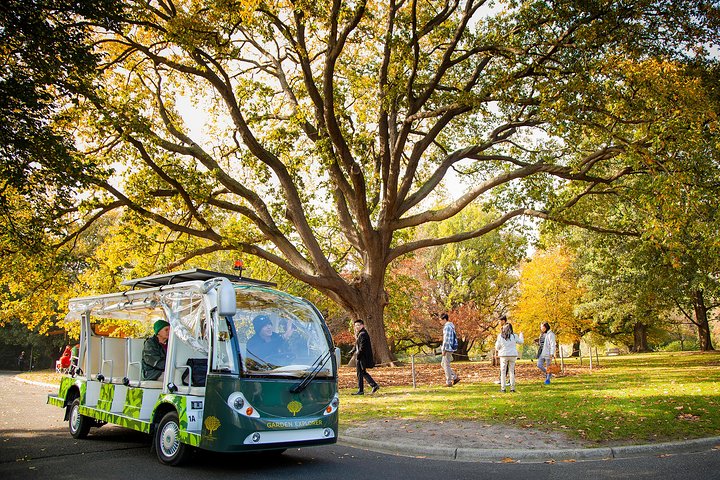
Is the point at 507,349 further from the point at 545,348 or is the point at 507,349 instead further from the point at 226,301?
the point at 226,301

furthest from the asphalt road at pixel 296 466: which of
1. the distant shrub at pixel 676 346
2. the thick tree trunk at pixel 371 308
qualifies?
the distant shrub at pixel 676 346

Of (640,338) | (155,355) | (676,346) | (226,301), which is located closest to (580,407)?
(226,301)

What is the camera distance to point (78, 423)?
9.61 metres

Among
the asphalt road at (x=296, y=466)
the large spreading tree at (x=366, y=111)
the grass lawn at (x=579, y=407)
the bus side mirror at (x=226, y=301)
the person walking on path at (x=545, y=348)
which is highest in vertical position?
the large spreading tree at (x=366, y=111)

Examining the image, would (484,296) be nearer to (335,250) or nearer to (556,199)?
(335,250)

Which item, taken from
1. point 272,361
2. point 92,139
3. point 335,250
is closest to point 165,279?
point 272,361

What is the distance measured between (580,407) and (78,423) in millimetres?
9755

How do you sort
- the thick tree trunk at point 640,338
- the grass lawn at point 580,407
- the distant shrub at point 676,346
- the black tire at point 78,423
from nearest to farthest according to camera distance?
the grass lawn at point 580,407
the black tire at point 78,423
the thick tree trunk at point 640,338
the distant shrub at point 676,346

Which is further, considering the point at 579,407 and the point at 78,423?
the point at 579,407

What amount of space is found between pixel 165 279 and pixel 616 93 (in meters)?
11.7

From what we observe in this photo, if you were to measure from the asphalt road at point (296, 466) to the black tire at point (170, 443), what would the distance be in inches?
5.3

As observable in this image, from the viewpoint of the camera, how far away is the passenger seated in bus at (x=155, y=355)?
8.42 metres

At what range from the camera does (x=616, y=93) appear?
13859 mm

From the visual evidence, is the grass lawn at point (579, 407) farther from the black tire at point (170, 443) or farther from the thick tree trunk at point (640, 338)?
the thick tree trunk at point (640, 338)
